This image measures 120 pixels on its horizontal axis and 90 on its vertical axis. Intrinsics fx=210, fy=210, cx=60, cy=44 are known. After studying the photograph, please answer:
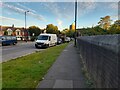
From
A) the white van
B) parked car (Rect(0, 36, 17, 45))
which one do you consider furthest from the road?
parked car (Rect(0, 36, 17, 45))

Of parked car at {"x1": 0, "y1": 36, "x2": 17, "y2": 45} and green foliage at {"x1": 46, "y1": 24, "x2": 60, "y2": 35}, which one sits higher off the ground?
green foliage at {"x1": 46, "y1": 24, "x2": 60, "y2": 35}

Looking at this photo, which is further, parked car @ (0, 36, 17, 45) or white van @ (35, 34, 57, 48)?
parked car @ (0, 36, 17, 45)

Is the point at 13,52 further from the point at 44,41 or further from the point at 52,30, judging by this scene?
the point at 52,30

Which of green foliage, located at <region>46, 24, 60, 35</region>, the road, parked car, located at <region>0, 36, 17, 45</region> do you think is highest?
green foliage, located at <region>46, 24, 60, 35</region>

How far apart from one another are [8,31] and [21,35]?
11.0 meters

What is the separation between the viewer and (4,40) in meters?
38.6

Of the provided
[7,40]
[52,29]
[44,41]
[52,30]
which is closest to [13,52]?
[44,41]

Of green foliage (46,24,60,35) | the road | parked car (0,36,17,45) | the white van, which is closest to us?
the road

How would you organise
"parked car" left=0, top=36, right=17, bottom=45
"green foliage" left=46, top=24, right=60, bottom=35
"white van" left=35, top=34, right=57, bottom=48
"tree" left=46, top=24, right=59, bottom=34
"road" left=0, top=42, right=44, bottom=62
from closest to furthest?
1. "road" left=0, top=42, right=44, bottom=62
2. "white van" left=35, top=34, right=57, bottom=48
3. "parked car" left=0, top=36, right=17, bottom=45
4. "green foliage" left=46, top=24, right=60, bottom=35
5. "tree" left=46, top=24, right=59, bottom=34

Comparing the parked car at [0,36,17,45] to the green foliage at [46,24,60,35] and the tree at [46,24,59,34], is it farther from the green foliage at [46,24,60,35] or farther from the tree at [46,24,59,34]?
the tree at [46,24,59,34]

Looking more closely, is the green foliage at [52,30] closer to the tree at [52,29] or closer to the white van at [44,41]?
the tree at [52,29]

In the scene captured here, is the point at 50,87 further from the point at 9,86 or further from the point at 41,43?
the point at 41,43

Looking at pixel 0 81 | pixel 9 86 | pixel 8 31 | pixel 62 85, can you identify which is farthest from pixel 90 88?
pixel 8 31

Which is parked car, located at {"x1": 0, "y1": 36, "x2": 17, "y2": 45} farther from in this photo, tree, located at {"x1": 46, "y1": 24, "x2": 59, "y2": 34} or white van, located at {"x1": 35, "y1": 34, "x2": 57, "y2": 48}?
tree, located at {"x1": 46, "y1": 24, "x2": 59, "y2": 34}
